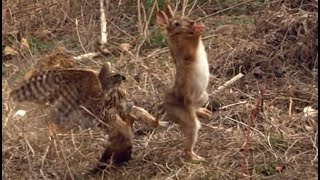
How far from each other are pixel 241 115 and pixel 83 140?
3.24 feet

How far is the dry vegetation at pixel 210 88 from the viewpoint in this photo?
4664 mm

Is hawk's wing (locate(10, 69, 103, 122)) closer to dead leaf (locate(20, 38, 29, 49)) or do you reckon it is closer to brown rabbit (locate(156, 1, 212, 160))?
brown rabbit (locate(156, 1, 212, 160))

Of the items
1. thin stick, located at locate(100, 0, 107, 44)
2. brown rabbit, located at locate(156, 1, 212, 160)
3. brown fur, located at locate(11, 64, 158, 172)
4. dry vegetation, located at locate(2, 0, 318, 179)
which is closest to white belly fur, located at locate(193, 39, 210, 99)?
brown rabbit, located at locate(156, 1, 212, 160)

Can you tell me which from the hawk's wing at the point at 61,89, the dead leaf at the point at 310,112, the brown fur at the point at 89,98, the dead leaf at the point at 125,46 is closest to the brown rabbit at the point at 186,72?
the brown fur at the point at 89,98

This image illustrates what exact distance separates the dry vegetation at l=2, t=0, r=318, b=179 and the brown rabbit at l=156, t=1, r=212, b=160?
28 cm

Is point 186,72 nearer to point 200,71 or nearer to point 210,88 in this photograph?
point 200,71

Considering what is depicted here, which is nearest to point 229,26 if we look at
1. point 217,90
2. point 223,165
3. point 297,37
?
point 297,37

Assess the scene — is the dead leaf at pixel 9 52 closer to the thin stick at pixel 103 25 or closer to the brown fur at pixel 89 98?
the thin stick at pixel 103 25

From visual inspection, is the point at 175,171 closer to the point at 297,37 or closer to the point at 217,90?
the point at 217,90

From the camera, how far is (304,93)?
5.51 metres

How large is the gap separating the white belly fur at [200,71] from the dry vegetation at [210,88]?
0.31 meters

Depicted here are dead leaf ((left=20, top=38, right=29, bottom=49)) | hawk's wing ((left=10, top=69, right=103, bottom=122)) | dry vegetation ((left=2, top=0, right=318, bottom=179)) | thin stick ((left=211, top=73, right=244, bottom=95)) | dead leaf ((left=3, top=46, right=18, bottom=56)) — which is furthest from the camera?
dead leaf ((left=20, top=38, right=29, bottom=49))

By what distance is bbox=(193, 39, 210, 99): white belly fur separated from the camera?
4.24 m

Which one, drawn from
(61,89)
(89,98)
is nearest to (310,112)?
(89,98)
